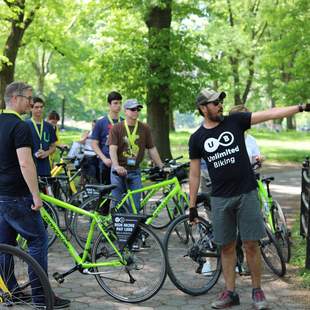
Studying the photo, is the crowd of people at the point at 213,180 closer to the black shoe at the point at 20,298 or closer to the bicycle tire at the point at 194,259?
the black shoe at the point at 20,298

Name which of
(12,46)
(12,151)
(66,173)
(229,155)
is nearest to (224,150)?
(229,155)

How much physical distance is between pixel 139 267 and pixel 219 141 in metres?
1.46

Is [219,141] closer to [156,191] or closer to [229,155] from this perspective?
[229,155]

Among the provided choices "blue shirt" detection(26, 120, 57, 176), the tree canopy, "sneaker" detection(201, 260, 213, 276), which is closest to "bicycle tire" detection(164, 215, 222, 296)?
"sneaker" detection(201, 260, 213, 276)

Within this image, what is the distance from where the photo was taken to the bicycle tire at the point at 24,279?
4.26 metres

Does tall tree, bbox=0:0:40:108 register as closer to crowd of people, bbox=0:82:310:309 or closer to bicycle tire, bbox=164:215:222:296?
bicycle tire, bbox=164:215:222:296

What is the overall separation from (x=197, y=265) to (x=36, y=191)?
200cm

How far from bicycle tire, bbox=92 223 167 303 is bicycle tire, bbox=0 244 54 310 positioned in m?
0.99

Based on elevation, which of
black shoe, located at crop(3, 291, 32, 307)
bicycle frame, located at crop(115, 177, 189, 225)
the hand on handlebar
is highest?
the hand on handlebar

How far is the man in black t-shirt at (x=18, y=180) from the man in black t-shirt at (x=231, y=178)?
156cm

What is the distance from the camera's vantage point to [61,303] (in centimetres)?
518

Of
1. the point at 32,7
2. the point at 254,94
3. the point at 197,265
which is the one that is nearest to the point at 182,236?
the point at 197,265

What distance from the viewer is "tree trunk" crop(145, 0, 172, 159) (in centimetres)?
1562

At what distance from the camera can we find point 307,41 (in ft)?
52.4
